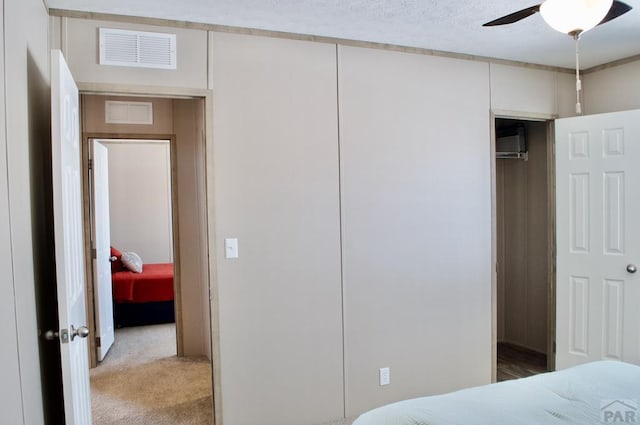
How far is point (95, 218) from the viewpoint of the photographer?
4.20 meters

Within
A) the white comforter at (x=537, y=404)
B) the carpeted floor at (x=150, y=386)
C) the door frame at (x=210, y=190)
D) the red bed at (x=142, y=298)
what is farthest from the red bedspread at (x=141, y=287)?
the white comforter at (x=537, y=404)

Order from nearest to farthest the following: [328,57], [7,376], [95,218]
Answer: [7,376] < [328,57] < [95,218]

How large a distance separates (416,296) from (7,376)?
95.1 inches

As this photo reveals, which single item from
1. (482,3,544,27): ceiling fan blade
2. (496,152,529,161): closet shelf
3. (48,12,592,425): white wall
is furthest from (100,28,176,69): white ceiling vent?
(496,152,529,161): closet shelf

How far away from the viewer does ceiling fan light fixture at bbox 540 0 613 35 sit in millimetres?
1655

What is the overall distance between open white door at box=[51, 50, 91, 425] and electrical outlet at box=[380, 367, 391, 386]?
1.77m

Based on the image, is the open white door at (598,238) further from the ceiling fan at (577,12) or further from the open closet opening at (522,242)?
the ceiling fan at (577,12)

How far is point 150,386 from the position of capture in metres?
3.64

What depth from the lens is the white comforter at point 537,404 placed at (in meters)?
1.54

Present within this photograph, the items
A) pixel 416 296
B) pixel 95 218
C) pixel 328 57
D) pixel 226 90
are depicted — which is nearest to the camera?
pixel 226 90

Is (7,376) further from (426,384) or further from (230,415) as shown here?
(426,384)

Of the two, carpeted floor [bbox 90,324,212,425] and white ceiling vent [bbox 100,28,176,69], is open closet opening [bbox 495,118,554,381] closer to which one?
carpeted floor [bbox 90,324,212,425]

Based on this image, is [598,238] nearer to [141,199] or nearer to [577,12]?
[577,12]

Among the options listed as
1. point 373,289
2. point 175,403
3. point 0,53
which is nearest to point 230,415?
point 175,403
